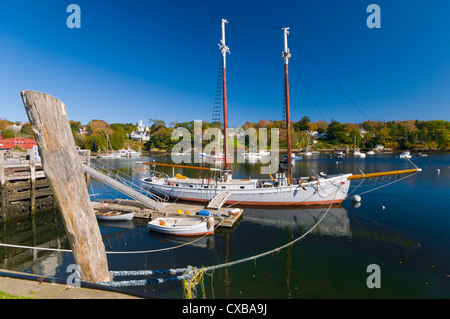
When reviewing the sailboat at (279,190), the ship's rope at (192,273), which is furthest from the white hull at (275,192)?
the ship's rope at (192,273)

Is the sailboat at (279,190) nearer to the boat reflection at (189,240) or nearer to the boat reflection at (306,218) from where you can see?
the boat reflection at (306,218)

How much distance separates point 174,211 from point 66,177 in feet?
49.6

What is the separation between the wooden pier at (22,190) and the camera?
18.5m

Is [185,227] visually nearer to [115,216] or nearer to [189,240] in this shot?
[189,240]

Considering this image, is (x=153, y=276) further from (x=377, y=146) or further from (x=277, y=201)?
(x=377, y=146)

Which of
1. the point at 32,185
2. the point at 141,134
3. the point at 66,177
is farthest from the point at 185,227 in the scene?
the point at 141,134

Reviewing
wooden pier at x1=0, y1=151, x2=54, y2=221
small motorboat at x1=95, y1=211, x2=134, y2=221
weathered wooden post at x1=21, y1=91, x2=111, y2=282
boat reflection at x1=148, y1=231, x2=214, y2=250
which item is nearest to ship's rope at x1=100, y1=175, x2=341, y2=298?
weathered wooden post at x1=21, y1=91, x2=111, y2=282

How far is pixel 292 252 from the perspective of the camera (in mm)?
13555

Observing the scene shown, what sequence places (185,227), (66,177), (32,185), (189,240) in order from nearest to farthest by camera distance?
(66,177) < (189,240) < (185,227) < (32,185)

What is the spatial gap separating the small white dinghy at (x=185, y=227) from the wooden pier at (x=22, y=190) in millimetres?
13103

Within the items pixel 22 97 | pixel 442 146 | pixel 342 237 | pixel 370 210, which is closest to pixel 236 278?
pixel 342 237

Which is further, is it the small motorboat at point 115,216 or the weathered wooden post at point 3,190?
the small motorboat at point 115,216

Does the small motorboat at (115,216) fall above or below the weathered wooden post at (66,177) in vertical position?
below

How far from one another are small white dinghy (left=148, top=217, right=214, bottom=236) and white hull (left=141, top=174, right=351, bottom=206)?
25.1ft
